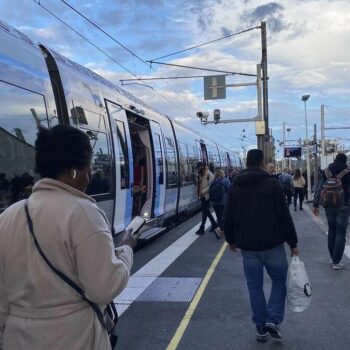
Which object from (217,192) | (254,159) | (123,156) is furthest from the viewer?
(217,192)

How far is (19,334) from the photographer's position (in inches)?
88.4


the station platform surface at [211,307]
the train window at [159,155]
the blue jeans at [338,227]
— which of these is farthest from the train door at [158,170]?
the blue jeans at [338,227]

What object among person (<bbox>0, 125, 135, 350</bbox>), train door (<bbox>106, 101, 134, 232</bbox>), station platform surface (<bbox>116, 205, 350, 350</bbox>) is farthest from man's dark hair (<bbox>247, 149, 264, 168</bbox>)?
train door (<bbox>106, 101, 134, 232</bbox>)

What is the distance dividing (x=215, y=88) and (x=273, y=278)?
2019 centimetres

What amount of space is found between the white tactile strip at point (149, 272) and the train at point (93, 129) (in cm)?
73

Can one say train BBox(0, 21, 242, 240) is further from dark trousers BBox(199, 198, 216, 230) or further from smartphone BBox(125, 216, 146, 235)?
dark trousers BBox(199, 198, 216, 230)

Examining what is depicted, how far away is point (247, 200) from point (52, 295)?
124 inches

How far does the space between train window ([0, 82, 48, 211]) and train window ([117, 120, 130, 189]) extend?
3.00m

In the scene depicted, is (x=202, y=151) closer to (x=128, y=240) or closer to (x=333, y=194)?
(x=333, y=194)

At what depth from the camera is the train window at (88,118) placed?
7.23 metres

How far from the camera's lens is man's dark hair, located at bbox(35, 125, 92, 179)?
7.80ft

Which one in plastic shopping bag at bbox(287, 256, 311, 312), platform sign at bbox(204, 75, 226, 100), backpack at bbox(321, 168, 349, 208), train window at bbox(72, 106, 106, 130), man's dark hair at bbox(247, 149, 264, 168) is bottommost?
plastic shopping bag at bbox(287, 256, 311, 312)

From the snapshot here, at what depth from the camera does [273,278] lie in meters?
5.12

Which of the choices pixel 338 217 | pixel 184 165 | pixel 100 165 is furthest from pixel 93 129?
pixel 184 165
